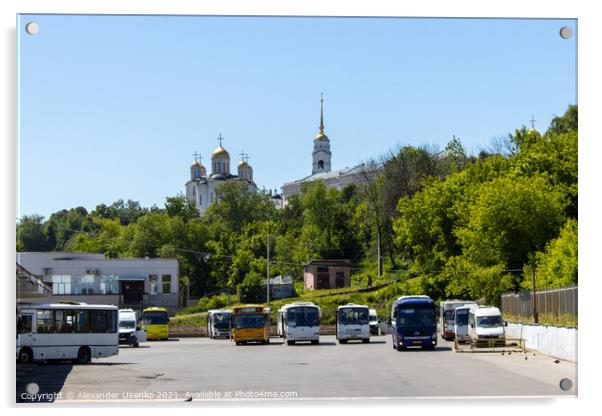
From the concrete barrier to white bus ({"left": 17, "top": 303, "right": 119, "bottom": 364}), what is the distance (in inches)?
627

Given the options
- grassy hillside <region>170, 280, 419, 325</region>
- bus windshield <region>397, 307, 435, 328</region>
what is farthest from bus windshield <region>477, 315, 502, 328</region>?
grassy hillside <region>170, 280, 419, 325</region>

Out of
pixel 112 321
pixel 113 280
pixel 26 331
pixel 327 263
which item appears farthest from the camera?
pixel 327 263

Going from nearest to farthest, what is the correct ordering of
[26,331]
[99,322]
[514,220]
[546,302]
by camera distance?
[26,331], [99,322], [546,302], [514,220]

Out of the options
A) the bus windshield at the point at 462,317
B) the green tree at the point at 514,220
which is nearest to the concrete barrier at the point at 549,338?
the bus windshield at the point at 462,317

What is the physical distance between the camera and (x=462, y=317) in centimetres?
5681

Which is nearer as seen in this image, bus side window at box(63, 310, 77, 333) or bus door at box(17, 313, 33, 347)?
bus door at box(17, 313, 33, 347)

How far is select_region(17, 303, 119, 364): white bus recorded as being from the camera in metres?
33.9

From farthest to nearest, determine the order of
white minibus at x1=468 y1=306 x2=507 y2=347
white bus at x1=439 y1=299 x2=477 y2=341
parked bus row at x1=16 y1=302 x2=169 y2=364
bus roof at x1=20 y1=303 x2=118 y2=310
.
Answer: white bus at x1=439 y1=299 x2=477 y2=341, white minibus at x1=468 y1=306 x2=507 y2=347, bus roof at x1=20 y1=303 x2=118 y2=310, parked bus row at x1=16 y1=302 x2=169 y2=364

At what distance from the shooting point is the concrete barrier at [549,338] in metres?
31.2

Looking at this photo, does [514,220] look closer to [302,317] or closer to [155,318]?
[302,317]

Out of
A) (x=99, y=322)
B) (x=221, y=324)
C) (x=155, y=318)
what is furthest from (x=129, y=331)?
(x=99, y=322)

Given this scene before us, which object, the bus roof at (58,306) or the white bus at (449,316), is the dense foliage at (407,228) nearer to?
the white bus at (449,316)

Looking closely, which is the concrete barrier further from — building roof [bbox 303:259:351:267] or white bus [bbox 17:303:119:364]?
building roof [bbox 303:259:351:267]

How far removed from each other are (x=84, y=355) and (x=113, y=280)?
35223 millimetres
